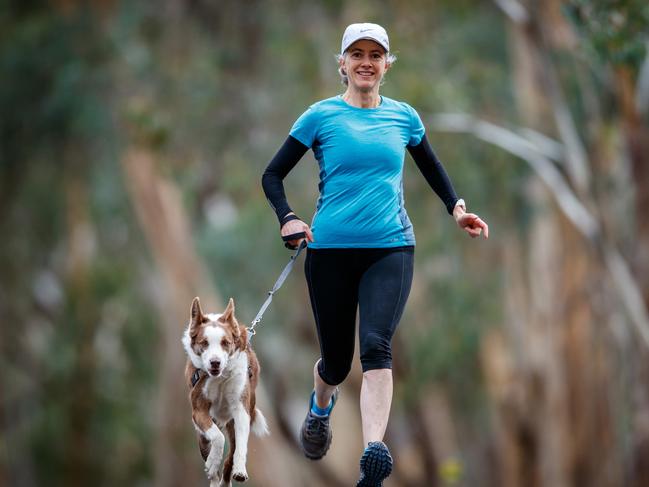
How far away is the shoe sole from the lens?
14.4ft

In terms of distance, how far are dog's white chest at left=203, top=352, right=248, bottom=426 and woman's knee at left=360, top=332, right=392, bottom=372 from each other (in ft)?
1.97

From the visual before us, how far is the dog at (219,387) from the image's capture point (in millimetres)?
3987

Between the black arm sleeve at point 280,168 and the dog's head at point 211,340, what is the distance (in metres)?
0.73

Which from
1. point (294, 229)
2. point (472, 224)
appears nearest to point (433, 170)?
point (472, 224)

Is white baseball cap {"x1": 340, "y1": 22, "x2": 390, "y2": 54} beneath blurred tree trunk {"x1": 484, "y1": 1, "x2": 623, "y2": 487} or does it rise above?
beneath

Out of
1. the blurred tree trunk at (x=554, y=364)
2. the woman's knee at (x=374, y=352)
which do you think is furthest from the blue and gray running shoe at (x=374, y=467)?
the blurred tree trunk at (x=554, y=364)

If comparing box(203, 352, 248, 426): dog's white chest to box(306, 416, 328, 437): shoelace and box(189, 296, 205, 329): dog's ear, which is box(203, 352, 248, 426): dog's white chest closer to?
box(189, 296, 205, 329): dog's ear

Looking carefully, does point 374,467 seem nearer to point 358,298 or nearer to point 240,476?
point 240,476

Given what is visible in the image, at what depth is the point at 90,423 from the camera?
71.5 feet

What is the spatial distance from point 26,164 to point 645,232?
393 inches

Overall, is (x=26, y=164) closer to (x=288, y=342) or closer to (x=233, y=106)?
(x=233, y=106)

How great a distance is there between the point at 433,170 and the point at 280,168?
0.63 m

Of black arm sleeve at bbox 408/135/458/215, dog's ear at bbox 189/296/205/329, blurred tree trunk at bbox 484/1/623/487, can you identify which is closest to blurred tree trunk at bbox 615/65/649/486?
blurred tree trunk at bbox 484/1/623/487

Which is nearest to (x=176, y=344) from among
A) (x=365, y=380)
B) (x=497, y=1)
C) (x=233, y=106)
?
(x=233, y=106)
